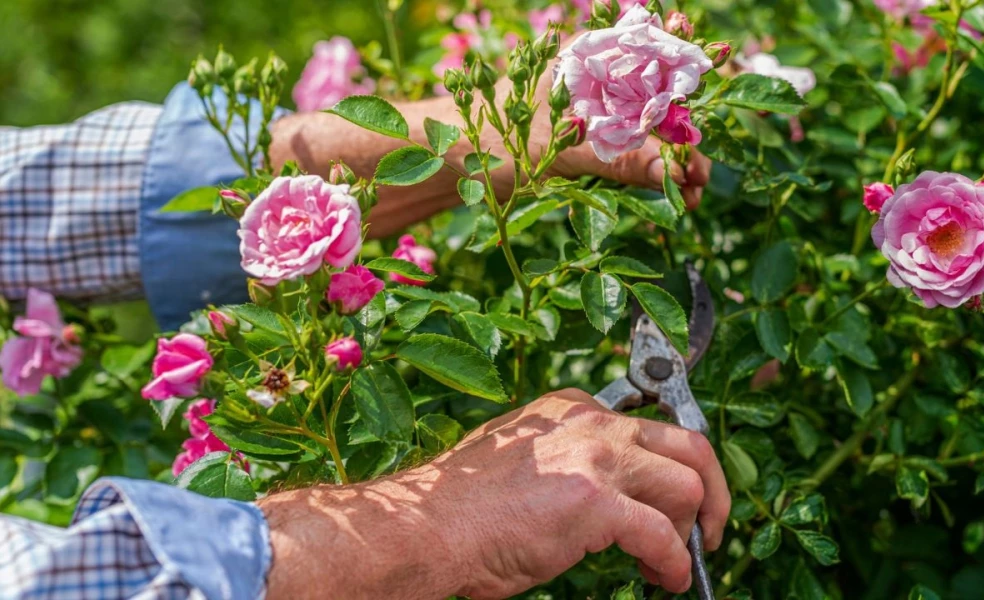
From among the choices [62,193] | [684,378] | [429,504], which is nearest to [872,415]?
[684,378]

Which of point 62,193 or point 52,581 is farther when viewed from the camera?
point 62,193

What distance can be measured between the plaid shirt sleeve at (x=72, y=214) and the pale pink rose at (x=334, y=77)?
0.34m

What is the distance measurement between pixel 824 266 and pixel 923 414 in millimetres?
213

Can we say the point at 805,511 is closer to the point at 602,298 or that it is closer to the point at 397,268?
the point at 602,298

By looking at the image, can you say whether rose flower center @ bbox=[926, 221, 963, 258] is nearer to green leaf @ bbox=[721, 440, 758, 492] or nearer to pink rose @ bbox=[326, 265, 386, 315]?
green leaf @ bbox=[721, 440, 758, 492]

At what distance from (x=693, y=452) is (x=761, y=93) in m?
0.39

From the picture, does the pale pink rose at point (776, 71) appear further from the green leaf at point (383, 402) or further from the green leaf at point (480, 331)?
the green leaf at point (383, 402)

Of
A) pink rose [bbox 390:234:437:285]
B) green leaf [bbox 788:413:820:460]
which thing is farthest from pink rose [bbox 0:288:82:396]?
green leaf [bbox 788:413:820:460]

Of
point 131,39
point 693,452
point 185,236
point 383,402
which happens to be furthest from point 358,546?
point 131,39

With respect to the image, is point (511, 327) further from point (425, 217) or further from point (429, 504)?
point (425, 217)

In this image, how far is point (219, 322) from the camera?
0.91 meters

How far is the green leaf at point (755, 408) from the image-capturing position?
Result: 3.84ft

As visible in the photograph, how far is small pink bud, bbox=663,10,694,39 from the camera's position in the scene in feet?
3.42

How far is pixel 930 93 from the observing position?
1.61 m
